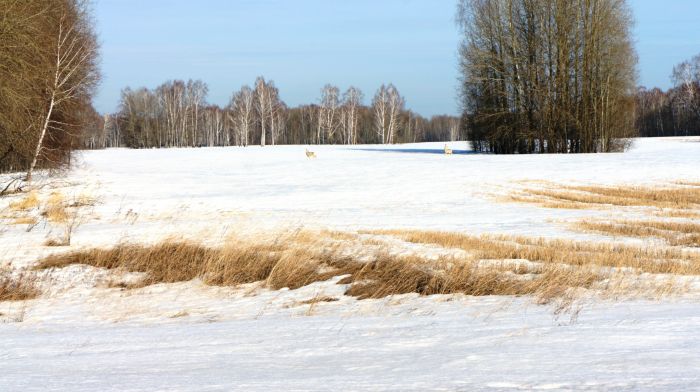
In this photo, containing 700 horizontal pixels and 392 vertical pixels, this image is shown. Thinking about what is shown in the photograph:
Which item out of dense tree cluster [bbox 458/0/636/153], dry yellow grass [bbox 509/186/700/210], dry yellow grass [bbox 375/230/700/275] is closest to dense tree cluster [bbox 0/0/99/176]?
dry yellow grass [bbox 375/230/700/275]

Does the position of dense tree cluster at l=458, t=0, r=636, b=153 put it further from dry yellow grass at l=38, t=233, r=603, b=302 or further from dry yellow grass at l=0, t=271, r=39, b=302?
dry yellow grass at l=0, t=271, r=39, b=302

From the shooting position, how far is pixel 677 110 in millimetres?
100875

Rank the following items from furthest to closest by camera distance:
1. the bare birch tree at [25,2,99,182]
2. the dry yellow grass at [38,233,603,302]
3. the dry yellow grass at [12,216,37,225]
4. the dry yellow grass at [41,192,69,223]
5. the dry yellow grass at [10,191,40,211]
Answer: the bare birch tree at [25,2,99,182] → the dry yellow grass at [10,191,40,211] → the dry yellow grass at [41,192,69,223] → the dry yellow grass at [12,216,37,225] → the dry yellow grass at [38,233,603,302]

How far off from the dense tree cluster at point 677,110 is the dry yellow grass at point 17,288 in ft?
318

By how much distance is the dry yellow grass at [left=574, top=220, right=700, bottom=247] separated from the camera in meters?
12.2

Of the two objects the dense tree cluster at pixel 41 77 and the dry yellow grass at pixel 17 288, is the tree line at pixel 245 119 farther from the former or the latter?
the dry yellow grass at pixel 17 288

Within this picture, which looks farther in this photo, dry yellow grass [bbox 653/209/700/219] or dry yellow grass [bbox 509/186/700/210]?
dry yellow grass [bbox 509/186/700/210]

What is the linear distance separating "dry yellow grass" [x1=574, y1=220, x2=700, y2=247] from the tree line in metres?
69.6

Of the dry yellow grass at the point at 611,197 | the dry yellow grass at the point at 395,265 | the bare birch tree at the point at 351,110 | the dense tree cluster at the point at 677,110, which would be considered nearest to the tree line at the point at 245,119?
the bare birch tree at the point at 351,110

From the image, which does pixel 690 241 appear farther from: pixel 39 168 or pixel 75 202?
pixel 39 168

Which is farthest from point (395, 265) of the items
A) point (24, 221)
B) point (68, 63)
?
point (68, 63)

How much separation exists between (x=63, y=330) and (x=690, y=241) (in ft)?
36.0

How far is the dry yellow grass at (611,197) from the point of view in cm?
1936

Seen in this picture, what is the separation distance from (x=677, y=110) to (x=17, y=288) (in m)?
110
